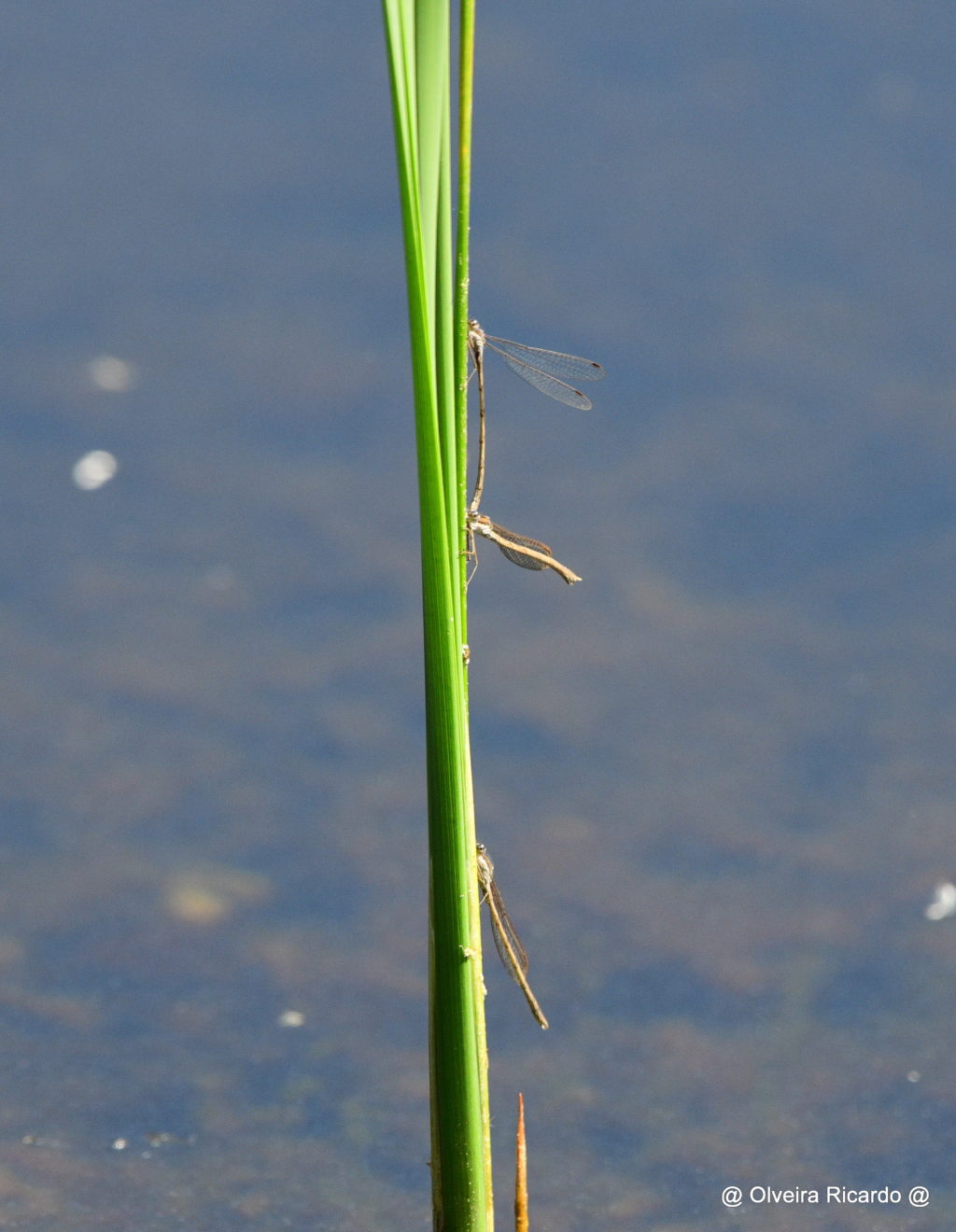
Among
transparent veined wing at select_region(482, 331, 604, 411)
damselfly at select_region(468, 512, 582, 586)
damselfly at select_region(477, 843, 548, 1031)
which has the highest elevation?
transparent veined wing at select_region(482, 331, 604, 411)

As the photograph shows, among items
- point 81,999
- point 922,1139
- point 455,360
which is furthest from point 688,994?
point 455,360

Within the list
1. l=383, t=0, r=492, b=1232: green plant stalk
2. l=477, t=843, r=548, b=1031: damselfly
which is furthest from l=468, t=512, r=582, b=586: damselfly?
l=383, t=0, r=492, b=1232: green plant stalk

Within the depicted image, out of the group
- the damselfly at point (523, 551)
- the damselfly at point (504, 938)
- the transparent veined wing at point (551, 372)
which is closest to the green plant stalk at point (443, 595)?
the damselfly at point (504, 938)

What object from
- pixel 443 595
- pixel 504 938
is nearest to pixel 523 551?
pixel 504 938

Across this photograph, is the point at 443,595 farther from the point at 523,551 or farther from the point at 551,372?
the point at 551,372

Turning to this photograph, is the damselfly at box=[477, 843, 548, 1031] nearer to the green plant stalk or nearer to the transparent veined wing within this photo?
the green plant stalk

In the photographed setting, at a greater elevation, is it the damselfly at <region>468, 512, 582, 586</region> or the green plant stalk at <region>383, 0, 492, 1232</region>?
the damselfly at <region>468, 512, 582, 586</region>

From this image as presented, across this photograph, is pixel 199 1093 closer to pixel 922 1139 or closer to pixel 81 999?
pixel 81 999

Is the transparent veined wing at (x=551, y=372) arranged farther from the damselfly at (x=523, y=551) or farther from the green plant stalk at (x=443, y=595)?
the green plant stalk at (x=443, y=595)

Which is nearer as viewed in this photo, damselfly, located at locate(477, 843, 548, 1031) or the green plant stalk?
the green plant stalk

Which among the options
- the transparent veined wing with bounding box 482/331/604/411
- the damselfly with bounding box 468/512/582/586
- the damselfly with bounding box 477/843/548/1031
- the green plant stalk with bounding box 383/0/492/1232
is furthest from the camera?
the transparent veined wing with bounding box 482/331/604/411
